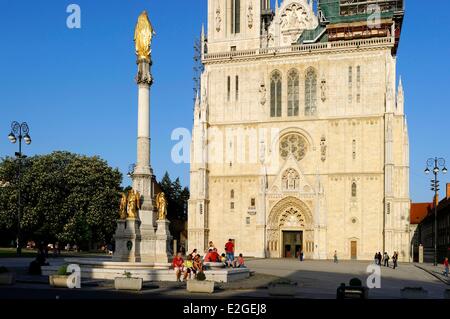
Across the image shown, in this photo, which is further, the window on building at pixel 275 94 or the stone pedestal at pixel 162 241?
the window on building at pixel 275 94

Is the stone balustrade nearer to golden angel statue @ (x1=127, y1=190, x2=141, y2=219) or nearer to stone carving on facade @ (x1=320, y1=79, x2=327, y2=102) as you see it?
stone carving on facade @ (x1=320, y1=79, x2=327, y2=102)

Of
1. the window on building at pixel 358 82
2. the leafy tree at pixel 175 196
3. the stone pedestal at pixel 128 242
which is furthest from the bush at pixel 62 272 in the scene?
the leafy tree at pixel 175 196

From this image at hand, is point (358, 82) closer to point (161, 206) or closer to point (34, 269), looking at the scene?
point (161, 206)

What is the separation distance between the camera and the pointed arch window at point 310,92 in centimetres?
6197

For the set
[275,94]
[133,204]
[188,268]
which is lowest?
[188,268]

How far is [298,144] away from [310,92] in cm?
564

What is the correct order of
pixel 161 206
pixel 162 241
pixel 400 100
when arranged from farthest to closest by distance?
pixel 400 100 < pixel 161 206 < pixel 162 241

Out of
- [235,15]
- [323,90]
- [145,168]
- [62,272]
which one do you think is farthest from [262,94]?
[62,272]

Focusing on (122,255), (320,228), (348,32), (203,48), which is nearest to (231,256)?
(122,255)

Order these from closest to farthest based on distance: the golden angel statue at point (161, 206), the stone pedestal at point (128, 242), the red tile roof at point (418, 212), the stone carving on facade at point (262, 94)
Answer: the stone pedestal at point (128, 242) < the golden angel statue at point (161, 206) < the stone carving on facade at point (262, 94) < the red tile roof at point (418, 212)

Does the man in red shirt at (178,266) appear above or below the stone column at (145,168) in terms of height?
below

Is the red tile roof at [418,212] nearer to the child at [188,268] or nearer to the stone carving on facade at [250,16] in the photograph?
the stone carving on facade at [250,16]

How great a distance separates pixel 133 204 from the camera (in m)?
30.0

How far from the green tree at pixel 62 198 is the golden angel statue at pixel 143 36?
107 feet
